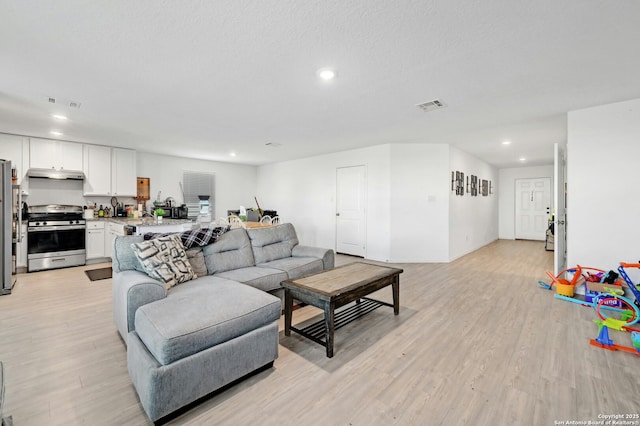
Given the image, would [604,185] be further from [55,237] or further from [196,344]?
[55,237]

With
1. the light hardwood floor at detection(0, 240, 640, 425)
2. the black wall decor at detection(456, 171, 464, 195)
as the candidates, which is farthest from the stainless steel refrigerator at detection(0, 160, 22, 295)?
the black wall decor at detection(456, 171, 464, 195)

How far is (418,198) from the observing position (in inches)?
225

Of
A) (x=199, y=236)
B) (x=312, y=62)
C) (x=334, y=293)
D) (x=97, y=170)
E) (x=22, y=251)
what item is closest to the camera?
(x=334, y=293)

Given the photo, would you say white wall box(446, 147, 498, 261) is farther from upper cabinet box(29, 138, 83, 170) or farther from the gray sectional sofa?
upper cabinet box(29, 138, 83, 170)

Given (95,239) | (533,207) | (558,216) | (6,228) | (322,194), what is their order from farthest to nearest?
(533,207) < (322,194) < (95,239) < (558,216) < (6,228)

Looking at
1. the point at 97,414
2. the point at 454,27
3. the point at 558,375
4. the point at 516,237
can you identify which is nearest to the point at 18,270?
the point at 97,414

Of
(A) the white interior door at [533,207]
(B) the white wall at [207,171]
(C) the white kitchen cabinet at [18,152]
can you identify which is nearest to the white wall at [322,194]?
(B) the white wall at [207,171]

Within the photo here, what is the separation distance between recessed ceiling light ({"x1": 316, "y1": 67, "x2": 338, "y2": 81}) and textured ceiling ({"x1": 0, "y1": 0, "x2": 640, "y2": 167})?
2.6 inches

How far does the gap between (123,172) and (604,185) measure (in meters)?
8.07

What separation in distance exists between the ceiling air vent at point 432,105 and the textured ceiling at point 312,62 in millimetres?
126

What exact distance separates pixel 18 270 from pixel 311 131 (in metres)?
A: 5.55

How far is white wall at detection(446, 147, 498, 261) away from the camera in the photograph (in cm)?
592

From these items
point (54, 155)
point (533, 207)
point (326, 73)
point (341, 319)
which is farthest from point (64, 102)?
point (533, 207)

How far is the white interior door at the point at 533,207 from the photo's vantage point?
8.41 m
